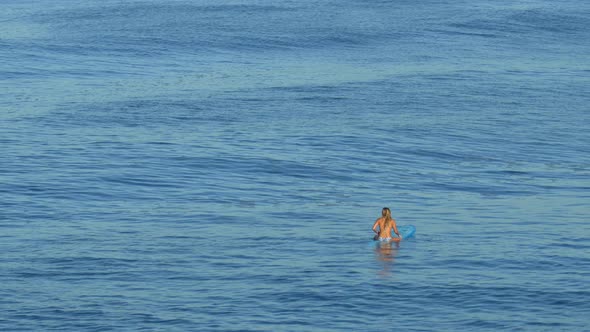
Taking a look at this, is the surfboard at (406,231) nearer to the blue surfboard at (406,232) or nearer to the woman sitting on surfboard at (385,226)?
the blue surfboard at (406,232)

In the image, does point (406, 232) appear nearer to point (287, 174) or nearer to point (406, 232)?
point (406, 232)

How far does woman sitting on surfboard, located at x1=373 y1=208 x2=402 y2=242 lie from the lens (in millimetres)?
39750

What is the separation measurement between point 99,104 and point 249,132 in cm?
1242

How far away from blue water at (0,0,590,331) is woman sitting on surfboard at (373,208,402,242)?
0.53 meters

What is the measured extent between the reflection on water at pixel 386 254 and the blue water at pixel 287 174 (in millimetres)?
160

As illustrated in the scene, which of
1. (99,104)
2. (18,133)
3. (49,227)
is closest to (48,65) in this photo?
(99,104)

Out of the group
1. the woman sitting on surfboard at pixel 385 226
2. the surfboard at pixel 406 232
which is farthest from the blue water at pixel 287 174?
the woman sitting on surfboard at pixel 385 226

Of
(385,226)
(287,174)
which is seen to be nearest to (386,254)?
(385,226)

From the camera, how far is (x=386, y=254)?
128 ft

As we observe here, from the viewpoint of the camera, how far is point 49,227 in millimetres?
42250

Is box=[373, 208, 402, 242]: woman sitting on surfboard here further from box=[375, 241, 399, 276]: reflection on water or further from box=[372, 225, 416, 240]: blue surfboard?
box=[372, 225, 416, 240]: blue surfboard

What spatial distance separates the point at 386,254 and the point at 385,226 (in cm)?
126

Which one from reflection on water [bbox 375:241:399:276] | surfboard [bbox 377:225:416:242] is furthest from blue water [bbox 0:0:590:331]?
surfboard [bbox 377:225:416:242]

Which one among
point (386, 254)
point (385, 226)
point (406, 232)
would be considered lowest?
point (386, 254)
